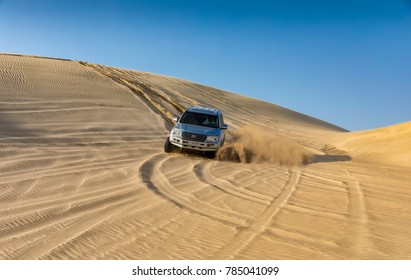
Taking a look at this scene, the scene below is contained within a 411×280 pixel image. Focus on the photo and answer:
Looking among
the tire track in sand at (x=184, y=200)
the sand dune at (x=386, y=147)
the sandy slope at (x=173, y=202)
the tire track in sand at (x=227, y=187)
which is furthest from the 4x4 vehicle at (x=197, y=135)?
the sand dune at (x=386, y=147)

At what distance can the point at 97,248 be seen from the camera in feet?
18.0

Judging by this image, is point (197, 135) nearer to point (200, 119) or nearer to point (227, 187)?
point (200, 119)

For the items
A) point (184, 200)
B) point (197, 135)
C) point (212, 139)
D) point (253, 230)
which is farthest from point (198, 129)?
point (253, 230)

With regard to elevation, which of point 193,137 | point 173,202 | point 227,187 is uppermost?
point 193,137

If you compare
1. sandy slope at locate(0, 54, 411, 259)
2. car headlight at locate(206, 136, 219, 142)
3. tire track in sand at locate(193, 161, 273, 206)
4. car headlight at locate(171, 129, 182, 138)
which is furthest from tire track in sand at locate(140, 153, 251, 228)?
car headlight at locate(206, 136, 219, 142)

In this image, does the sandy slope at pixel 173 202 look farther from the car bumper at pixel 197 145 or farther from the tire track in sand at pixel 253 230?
the car bumper at pixel 197 145

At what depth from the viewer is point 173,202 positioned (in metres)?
8.10

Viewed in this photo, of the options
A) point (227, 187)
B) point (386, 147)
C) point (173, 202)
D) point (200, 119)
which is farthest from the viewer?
point (386, 147)

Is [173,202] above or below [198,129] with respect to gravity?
below

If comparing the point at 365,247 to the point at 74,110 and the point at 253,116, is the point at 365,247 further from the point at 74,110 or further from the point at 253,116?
the point at 253,116

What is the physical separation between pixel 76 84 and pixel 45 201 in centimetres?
2100

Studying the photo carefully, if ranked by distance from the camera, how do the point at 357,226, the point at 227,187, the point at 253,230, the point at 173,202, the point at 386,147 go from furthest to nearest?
the point at 386,147 → the point at 227,187 → the point at 173,202 → the point at 357,226 → the point at 253,230

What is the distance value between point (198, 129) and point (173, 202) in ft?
21.7

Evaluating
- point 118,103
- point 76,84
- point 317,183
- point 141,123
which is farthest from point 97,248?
point 76,84
